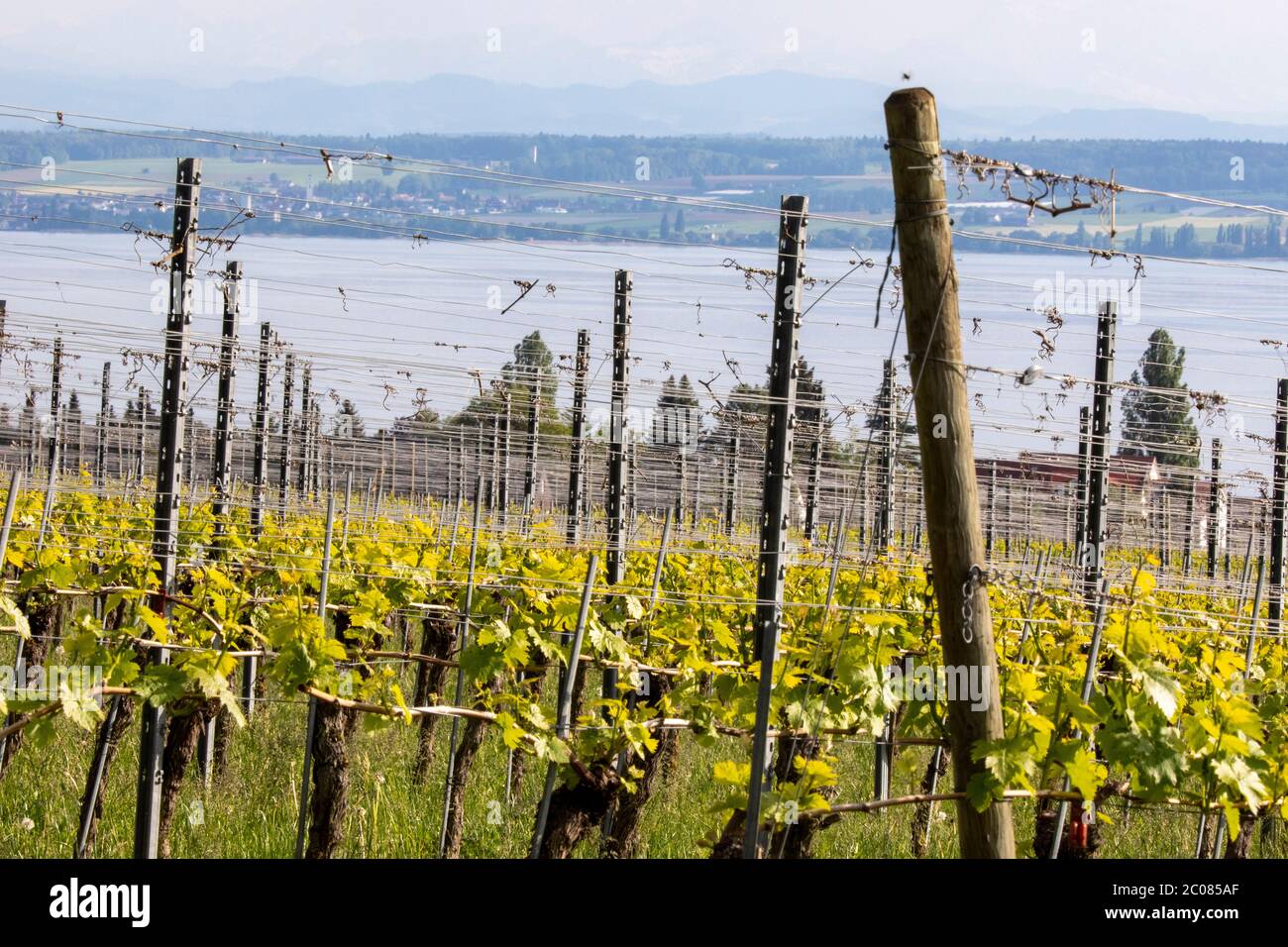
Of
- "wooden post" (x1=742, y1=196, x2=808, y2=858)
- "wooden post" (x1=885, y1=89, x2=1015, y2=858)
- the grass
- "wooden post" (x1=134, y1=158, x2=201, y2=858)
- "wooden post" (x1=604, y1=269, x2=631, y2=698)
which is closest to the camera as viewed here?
"wooden post" (x1=885, y1=89, x2=1015, y2=858)

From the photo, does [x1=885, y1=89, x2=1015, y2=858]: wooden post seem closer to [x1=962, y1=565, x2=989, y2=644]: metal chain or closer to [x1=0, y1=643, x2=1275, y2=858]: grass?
[x1=962, y1=565, x2=989, y2=644]: metal chain

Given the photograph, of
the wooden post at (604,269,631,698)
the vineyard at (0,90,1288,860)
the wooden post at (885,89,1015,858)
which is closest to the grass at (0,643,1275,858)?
the vineyard at (0,90,1288,860)

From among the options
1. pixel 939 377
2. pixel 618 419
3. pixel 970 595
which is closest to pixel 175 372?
pixel 618 419

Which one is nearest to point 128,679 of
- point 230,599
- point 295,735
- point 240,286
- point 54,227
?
point 230,599

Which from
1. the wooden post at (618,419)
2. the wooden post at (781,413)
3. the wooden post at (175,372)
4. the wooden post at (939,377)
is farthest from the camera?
the wooden post at (618,419)

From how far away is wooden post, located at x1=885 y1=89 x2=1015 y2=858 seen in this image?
4.58m

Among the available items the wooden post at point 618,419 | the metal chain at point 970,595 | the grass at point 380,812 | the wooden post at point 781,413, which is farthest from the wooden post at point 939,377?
the wooden post at point 618,419

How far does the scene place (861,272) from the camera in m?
8.63

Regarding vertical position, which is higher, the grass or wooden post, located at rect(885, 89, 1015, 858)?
wooden post, located at rect(885, 89, 1015, 858)

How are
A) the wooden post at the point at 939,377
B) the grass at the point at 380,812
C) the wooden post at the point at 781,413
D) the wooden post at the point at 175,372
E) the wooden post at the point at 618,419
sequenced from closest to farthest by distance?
the wooden post at the point at 939,377
the wooden post at the point at 781,413
the wooden post at the point at 175,372
the grass at the point at 380,812
the wooden post at the point at 618,419

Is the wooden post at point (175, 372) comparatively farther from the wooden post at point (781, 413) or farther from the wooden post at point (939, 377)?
the wooden post at point (939, 377)

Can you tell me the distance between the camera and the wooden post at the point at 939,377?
4.58 meters
